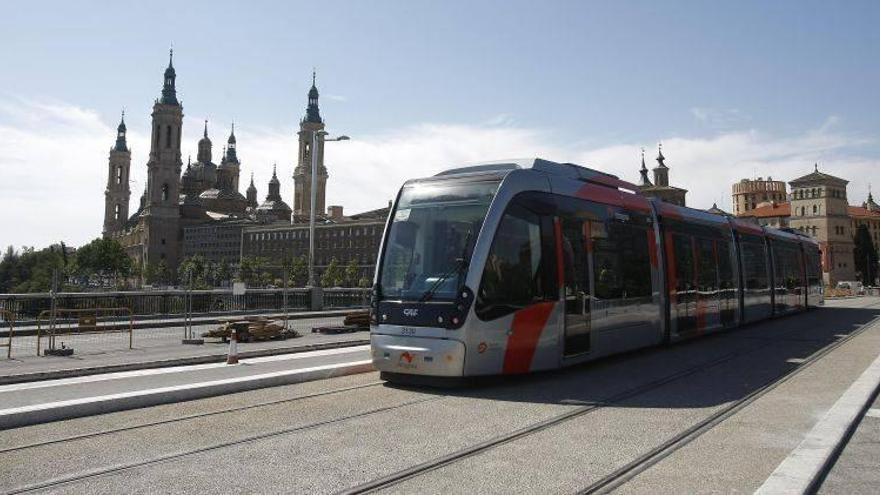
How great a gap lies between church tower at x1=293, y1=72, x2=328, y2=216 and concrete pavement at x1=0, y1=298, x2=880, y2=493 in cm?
15970

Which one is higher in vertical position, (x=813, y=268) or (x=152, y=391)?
(x=813, y=268)

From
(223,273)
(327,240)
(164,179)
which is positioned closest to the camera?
(327,240)

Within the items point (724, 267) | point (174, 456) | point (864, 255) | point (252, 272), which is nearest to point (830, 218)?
point (864, 255)

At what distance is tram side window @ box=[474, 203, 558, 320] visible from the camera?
9352mm

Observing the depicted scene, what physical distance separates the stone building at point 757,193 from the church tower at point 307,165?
108068mm

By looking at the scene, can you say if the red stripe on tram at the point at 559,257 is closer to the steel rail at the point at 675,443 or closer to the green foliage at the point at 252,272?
the steel rail at the point at 675,443

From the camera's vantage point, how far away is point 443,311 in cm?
922

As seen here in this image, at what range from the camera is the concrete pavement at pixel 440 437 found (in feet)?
17.7

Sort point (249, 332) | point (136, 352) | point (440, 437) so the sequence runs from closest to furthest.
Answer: point (440, 437)
point (136, 352)
point (249, 332)

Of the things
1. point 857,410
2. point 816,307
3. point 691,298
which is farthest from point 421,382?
point 816,307

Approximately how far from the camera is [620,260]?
492 inches

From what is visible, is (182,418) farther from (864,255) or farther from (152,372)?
(864,255)

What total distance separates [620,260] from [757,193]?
617ft

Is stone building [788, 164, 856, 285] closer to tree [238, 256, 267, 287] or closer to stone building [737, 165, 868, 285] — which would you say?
stone building [737, 165, 868, 285]
